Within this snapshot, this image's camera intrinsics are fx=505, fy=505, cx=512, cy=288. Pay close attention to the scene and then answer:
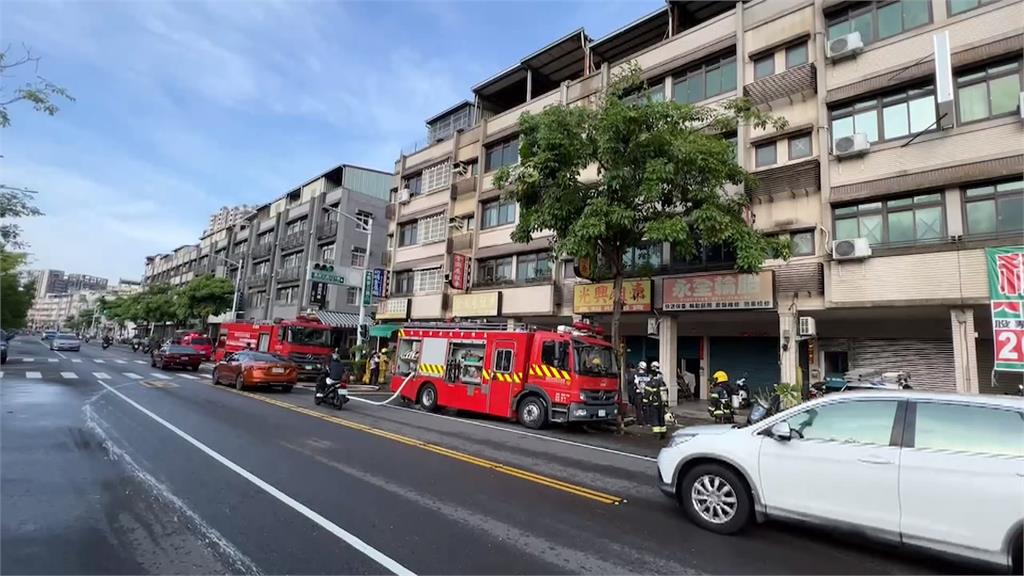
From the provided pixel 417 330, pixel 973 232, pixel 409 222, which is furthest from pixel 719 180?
pixel 409 222

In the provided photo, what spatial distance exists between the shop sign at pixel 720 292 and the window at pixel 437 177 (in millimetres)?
16039

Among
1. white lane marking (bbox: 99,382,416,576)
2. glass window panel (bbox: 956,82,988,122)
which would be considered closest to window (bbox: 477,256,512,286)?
white lane marking (bbox: 99,382,416,576)

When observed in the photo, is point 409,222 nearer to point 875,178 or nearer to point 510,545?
point 875,178

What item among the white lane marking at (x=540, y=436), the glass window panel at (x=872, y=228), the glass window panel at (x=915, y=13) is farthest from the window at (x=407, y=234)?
the glass window panel at (x=915, y=13)

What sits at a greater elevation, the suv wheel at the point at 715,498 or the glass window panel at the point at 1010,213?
the glass window panel at the point at 1010,213

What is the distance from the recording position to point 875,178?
1420 centimetres

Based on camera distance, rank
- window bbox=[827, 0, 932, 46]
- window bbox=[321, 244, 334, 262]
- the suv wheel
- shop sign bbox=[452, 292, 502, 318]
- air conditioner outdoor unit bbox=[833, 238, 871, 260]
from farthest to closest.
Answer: window bbox=[321, 244, 334, 262]
shop sign bbox=[452, 292, 502, 318]
window bbox=[827, 0, 932, 46]
air conditioner outdoor unit bbox=[833, 238, 871, 260]
the suv wheel

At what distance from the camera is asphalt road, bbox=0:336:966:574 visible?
4.50 m

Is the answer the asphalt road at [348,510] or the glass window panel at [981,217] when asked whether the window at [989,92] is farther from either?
the asphalt road at [348,510]

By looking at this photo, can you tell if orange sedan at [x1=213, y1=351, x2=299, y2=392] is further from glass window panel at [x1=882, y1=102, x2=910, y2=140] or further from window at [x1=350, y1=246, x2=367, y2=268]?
window at [x1=350, y1=246, x2=367, y2=268]

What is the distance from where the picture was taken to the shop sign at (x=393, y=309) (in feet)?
97.8

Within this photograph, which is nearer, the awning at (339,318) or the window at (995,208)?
the window at (995,208)

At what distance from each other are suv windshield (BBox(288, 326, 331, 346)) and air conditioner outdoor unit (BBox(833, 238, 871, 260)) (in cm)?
2331

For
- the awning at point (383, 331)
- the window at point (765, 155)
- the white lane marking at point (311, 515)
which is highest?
the window at point (765, 155)
